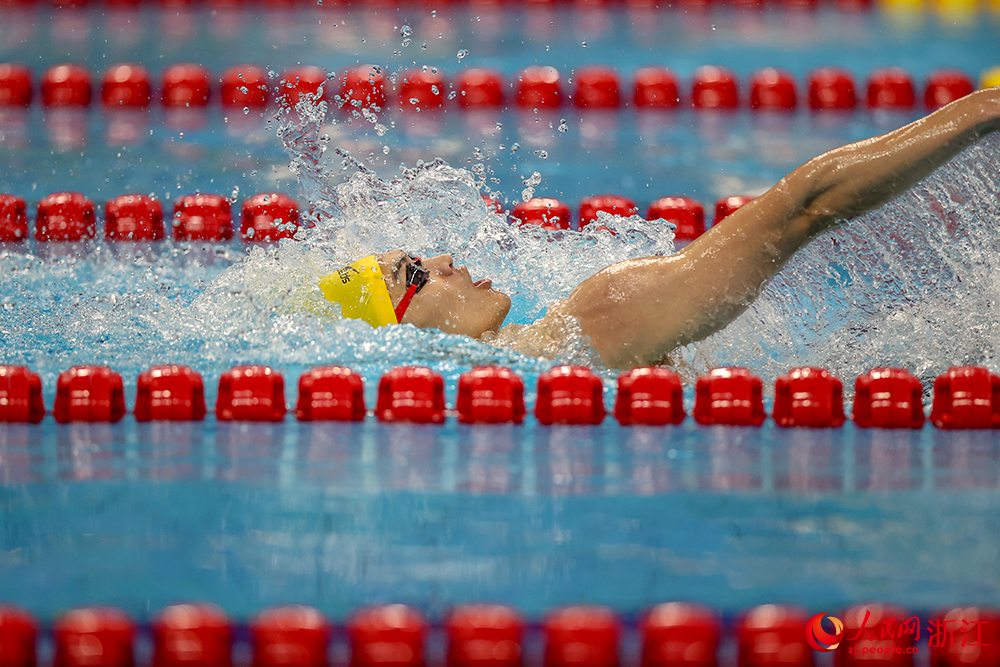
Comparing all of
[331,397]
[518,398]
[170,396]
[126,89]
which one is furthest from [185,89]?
[518,398]

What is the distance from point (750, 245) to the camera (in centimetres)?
248

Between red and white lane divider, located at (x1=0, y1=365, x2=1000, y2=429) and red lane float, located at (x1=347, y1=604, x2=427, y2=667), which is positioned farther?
red and white lane divider, located at (x1=0, y1=365, x2=1000, y2=429)

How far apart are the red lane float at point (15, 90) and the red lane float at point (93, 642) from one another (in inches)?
153

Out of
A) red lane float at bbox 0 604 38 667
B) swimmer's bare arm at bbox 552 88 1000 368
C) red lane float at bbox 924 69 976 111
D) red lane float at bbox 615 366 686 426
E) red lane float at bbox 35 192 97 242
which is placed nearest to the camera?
red lane float at bbox 0 604 38 667

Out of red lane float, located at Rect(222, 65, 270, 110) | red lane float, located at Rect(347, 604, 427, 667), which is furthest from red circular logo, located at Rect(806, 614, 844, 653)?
red lane float, located at Rect(222, 65, 270, 110)

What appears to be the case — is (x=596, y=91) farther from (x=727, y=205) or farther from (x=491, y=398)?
(x=491, y=398)

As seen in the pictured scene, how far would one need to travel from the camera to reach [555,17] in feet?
19.1

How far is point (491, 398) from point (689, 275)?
59cm

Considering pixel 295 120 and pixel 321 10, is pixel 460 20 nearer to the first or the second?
pixel 321 10

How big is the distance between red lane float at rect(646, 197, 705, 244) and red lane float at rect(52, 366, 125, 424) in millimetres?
2391

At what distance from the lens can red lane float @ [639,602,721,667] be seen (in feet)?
5.98

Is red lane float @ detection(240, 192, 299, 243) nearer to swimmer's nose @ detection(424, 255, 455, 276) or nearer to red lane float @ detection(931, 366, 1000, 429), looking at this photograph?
swimmer's nose @ detection(424, 255, 455, 276)

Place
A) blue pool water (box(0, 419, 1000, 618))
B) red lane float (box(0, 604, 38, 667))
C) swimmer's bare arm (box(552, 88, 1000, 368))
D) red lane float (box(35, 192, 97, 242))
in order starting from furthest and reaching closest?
red lane float (box(35, 192, 97, 242))
swimmer's bare arm (box(552, 88, 1000, 368))
blue pool water (box(0, 419, 1000, 618))
red lane float (box(0, 604, 38, 667))

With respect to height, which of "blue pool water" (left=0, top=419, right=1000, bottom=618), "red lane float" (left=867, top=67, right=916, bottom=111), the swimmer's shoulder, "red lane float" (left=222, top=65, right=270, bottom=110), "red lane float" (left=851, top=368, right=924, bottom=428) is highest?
"red lane float" (left=222, top=65, right=270, bottom=110)
